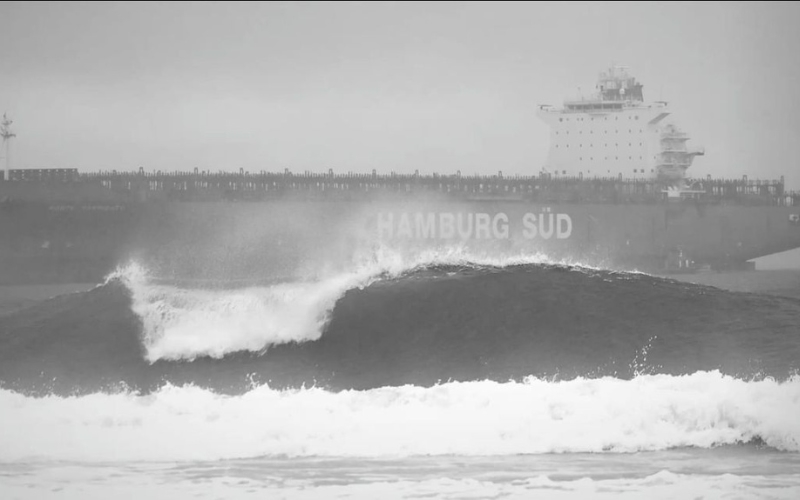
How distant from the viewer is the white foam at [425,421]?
10422 millimetres

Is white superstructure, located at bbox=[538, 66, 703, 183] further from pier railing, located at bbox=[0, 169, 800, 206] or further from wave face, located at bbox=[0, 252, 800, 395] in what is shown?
wave face, located at bbox=[0, 252, 800, 395]

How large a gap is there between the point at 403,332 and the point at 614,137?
29903mm

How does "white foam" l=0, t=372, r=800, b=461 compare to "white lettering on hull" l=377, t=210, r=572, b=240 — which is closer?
"white foam" l=0, t=372, r=800, b=461

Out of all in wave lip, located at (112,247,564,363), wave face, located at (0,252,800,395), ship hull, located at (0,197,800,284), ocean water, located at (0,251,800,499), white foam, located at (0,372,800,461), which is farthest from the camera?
ship hull, located at (0,197,800,284)

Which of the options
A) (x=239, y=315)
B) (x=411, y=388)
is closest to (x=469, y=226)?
(x=239, y=315)

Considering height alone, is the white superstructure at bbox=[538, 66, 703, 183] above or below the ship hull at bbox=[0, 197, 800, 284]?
above

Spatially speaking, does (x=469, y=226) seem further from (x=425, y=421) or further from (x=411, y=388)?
(x=425, y=421)

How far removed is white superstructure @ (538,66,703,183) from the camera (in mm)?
42312

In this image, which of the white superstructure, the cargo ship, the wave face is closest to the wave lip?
the wave face

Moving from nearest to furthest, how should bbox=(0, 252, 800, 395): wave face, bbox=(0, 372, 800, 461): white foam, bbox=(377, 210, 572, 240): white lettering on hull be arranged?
bbox=(0, 372, 800, 461): white foam < bbox=(0, 252, 800, 395): wave face < bbox=(377, 210, 572, 240): white lettering on hull

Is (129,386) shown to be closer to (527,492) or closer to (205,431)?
(205,431)

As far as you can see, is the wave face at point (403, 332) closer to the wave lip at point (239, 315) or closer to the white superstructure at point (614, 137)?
the wave lip at point (239, 315)

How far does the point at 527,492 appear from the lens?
348 inches

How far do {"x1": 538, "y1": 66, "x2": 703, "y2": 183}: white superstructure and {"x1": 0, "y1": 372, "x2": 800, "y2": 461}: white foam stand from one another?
31138 mm
